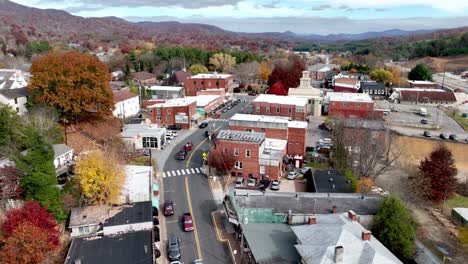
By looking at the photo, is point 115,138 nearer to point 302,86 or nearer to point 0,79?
point 0,79

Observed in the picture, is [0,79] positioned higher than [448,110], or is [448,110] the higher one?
[0,79]

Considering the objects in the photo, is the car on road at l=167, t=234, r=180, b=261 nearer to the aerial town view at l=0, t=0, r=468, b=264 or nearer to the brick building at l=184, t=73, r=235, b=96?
the aerial town view at l=0, t=0, r=468, b=264

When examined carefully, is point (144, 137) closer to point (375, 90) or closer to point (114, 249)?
point (114, 249)

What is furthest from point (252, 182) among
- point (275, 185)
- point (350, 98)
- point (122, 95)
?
point (350, 98)

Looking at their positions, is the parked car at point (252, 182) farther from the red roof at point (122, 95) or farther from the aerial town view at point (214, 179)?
the red roof at point (122, 95)

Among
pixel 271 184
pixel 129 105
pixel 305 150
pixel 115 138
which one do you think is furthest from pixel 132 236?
pixel 129 105

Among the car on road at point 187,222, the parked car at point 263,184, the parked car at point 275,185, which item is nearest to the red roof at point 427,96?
the parked car at point 275,185
